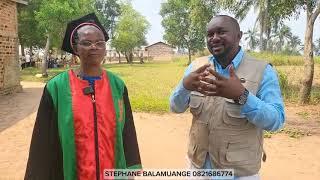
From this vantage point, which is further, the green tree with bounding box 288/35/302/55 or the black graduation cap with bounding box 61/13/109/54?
the green tree with bounding box 288/35/302/55

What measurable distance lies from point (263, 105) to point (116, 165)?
104 cm

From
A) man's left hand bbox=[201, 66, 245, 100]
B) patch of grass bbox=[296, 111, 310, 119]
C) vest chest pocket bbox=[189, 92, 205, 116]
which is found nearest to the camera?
man's left hand bbox=[201, 66, 245, 100]

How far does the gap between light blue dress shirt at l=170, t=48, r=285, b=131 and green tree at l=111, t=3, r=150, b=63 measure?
53934mm

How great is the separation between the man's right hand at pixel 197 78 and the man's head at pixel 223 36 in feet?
0.82

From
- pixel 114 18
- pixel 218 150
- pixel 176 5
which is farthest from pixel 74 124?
pixel 114 18

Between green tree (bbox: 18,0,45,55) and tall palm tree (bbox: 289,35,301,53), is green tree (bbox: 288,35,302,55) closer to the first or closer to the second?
tall palm tree (bbox: 289,35,301,53)

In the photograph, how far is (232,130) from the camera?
101 inches

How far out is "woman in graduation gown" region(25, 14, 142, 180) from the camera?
2613 millimetres

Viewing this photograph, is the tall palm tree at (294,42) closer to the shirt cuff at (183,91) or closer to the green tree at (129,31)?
the green tree at (129,31)

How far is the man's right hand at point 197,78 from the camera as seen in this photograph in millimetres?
2367

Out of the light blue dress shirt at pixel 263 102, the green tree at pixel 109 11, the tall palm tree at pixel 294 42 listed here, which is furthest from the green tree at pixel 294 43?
the light blue dress shirt at pixel 263 102

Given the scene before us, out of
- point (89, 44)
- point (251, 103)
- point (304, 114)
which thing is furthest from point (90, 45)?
point (304, 114)

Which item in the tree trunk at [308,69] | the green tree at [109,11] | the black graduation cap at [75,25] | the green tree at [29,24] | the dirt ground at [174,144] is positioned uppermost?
the green tree at [109,11]

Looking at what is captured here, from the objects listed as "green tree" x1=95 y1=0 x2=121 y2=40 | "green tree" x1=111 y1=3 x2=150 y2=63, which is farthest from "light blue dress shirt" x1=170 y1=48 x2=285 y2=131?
"green tree" x1=95 y1=0 x2=121 y2=40
